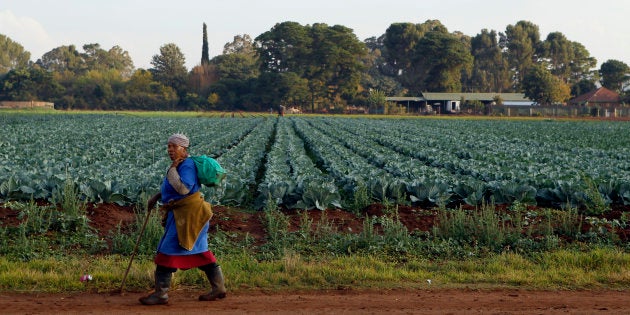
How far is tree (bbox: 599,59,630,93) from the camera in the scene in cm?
10381

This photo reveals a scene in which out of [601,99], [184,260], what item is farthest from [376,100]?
[184,260]

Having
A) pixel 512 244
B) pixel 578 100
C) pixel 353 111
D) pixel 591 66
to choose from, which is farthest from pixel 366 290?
pixel 591 66

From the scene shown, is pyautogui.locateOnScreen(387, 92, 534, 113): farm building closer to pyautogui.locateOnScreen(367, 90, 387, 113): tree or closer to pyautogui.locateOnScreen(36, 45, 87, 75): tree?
pyautogui.locateOnScreen(367, 90, 387, 113): tree

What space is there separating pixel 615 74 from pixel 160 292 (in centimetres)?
11073

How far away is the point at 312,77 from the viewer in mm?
96688

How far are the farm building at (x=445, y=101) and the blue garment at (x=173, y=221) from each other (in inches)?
3406

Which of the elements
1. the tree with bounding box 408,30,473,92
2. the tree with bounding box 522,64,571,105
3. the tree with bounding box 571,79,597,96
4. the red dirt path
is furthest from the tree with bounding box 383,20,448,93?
the red dirt path

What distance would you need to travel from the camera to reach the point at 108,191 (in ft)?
35.3

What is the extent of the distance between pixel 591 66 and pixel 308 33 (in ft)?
181

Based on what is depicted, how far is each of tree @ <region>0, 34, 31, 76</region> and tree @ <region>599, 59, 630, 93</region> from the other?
119964 millimetres

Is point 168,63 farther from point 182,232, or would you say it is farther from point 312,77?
point 182,232

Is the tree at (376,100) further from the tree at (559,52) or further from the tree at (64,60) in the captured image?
the tree at (64,60)

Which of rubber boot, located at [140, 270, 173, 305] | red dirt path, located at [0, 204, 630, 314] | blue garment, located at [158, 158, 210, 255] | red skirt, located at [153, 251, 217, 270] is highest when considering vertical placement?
blue garment, located at [158, 158, 210, 255]

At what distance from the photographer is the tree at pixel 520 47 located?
118 m
